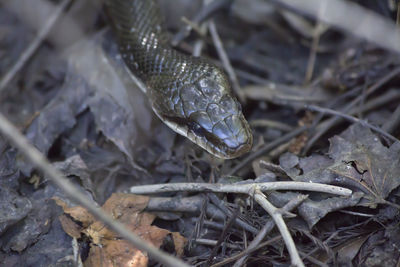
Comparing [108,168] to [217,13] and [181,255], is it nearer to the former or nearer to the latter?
[181,255]

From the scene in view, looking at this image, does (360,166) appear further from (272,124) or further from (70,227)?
(70,227)


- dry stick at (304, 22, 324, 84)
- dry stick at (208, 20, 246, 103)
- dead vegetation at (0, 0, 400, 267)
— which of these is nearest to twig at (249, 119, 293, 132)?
dead vegetation at (0, 0, 400, 267)

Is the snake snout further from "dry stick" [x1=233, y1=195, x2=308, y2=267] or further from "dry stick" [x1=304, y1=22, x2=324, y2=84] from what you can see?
"dry stick" [x1=304, y1=22, x2=324, y2=84]

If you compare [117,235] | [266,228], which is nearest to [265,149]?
[266,228]

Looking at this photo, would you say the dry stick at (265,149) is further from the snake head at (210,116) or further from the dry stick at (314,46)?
the dry stick at (314,46)

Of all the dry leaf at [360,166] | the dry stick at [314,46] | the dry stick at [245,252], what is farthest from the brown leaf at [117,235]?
the dry stick at [314,46]

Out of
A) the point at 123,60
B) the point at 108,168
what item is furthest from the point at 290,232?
the point at 123,60
